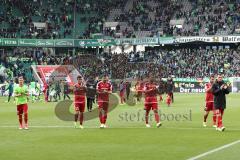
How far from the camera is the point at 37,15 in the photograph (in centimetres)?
7706

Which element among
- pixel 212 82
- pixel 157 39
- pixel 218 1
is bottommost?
pixel 212 82

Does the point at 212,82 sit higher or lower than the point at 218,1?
lower

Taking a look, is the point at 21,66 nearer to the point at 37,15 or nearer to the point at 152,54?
the point at 37,15

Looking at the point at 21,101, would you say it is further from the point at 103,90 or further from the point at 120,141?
the point at 120,141

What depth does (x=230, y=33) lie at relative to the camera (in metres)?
71.8

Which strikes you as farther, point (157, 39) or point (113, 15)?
point (113, 15)

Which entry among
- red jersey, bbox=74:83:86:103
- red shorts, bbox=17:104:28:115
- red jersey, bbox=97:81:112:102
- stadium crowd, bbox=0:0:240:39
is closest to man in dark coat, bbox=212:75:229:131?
red jersey, bbox=97:81:112:102

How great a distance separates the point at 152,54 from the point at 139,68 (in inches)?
237

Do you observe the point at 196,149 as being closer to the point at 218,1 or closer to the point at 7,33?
the point at 7,33

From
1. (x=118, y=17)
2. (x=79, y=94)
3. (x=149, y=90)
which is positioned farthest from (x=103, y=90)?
(x=118, y=17)

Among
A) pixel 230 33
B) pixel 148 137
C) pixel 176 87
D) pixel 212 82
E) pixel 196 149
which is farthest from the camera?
pixel 230 33

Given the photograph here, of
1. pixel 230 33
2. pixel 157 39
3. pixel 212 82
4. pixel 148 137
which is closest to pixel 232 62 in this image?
pixel 230 33

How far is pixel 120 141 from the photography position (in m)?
18.2

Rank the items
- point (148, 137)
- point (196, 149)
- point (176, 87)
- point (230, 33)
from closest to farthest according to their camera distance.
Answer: point (196, 149) → point (148, 137) → point (176, 87) → point (230, 33)
